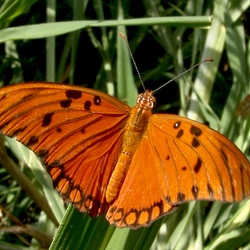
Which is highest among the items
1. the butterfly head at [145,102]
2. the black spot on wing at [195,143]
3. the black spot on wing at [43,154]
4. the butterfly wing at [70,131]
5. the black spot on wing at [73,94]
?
the butterfly head at [145,102]

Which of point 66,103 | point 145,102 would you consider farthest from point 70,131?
point 145,102

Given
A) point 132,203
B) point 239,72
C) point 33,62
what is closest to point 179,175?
point 132,203

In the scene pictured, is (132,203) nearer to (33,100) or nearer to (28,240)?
(33,100)

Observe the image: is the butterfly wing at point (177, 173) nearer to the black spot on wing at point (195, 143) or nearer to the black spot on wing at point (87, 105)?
the black spot on wing at point (195, 143)

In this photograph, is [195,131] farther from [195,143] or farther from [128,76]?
[128,76]

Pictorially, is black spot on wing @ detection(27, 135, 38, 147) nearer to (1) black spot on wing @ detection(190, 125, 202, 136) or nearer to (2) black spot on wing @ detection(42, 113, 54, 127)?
(2) black spot on wing @ detection(42, 113, 54, 127)

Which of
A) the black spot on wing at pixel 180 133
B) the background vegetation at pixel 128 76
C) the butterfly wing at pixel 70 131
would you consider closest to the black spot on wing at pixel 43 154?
the butterfly wing at pixel 70 131

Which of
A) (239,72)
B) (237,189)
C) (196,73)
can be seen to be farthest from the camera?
(196,73)
